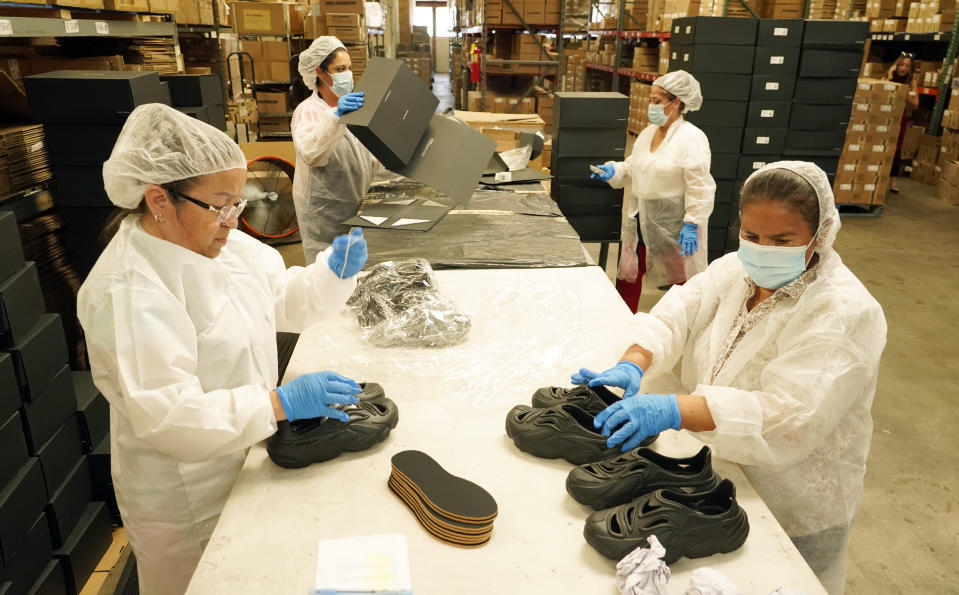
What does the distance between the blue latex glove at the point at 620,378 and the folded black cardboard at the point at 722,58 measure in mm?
4091

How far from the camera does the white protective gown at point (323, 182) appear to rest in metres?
3.26

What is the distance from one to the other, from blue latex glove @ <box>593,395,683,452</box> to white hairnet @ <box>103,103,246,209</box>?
1.01 m

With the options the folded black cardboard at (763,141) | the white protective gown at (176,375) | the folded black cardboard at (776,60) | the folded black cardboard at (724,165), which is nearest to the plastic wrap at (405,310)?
the white protective gown at (176,375)

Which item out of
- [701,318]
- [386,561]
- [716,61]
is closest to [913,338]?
[716,61]

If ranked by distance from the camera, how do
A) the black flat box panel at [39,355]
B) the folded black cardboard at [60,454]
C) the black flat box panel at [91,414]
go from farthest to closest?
the black flat box panel at [91,414], the folded black cardboard at [60,454], the black flat box panel at [39,355]

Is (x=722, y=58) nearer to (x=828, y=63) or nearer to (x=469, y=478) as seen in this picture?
(x=828, y=63)

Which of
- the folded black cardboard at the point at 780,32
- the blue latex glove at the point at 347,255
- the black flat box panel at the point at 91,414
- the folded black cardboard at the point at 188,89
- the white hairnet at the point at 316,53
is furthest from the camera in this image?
the folded black cardboard at the point at 780,32

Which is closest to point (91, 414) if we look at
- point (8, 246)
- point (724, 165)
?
point (8, 246)

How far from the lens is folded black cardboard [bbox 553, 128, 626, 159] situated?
159 inches

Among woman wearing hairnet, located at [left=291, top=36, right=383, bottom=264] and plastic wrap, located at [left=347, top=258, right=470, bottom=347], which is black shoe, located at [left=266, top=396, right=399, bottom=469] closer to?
plastic wrap, located at [left=347, top=258, right=470, bottom=347]

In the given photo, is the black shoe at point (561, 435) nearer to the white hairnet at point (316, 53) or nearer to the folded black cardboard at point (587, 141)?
the white hairnet at point (316, 53)

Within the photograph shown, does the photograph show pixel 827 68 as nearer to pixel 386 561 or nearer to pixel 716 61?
pixel 716 61

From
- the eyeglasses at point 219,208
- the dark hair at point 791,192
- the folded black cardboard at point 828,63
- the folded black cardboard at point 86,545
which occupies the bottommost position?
the folded black cardboard at point 86,545

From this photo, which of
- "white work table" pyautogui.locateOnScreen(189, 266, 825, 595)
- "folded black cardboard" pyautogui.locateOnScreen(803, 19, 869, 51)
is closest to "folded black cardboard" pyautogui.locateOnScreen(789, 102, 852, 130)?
"folded black cardboard" pyautogui.locateOnScreen(803, 19, 869, 51)
